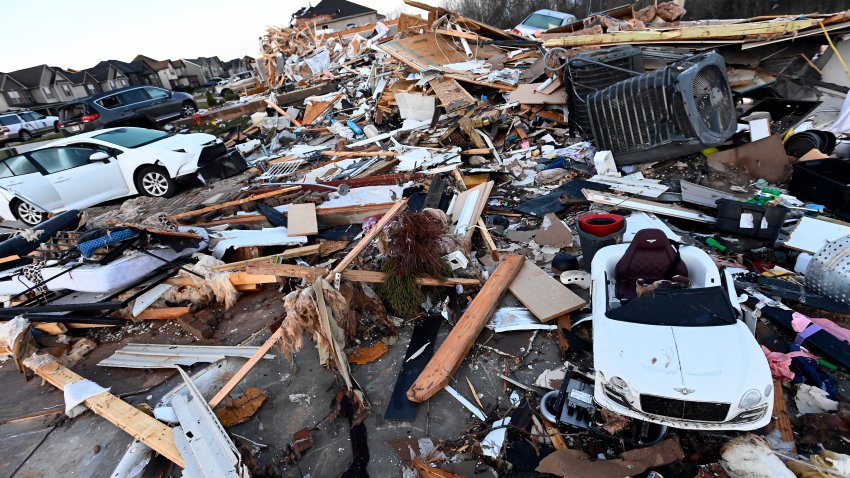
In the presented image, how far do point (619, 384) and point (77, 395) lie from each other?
476cm

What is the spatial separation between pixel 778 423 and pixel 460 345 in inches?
90.3

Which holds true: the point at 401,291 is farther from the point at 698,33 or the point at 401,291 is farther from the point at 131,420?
the point at 698,33

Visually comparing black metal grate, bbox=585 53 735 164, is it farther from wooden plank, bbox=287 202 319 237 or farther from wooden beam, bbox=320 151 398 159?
wooden plank, bbox=287 202 319 237

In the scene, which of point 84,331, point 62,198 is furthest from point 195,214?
point 62,198

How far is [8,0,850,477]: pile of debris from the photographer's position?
2.66 m

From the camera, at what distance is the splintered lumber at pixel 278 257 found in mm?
5160

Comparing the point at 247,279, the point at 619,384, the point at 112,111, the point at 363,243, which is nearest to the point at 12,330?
the point at 247,279

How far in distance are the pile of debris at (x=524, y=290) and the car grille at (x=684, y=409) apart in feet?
0.04

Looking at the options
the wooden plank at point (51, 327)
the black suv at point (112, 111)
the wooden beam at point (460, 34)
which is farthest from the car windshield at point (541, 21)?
the wooden plank at point (51, 327)

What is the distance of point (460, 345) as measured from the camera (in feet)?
11.8

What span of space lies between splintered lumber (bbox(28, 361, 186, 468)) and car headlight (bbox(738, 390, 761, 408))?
3.64 metres

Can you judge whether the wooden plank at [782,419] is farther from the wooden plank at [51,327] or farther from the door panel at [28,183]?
the door panel at [28,183]

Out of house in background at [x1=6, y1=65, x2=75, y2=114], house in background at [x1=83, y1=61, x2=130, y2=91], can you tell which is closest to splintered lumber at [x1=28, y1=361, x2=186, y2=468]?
house in background at [x1=6, y1=65, x2=75, y2=114]

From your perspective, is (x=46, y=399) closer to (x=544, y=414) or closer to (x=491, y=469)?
(x=491, y=469)
